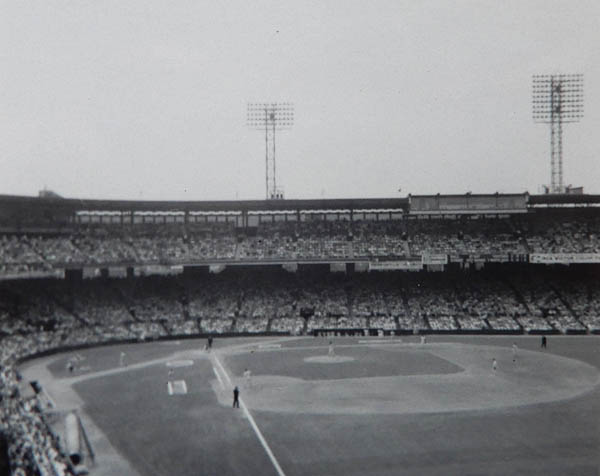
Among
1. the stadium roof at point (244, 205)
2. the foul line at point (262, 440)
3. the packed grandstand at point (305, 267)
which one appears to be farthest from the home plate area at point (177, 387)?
the stadium roof at point (244, 205)

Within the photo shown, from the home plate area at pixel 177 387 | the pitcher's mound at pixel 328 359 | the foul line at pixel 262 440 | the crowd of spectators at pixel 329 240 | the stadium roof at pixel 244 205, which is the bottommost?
the pitcher's mound at pixel 328 359

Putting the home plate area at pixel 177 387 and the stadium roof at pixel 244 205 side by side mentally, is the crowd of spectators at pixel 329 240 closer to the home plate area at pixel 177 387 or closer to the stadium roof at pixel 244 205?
the stadium roof at pixel 244 205

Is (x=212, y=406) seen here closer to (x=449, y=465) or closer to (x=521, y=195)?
(x=449, y=465)

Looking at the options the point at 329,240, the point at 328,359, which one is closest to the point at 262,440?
the point at 328,359

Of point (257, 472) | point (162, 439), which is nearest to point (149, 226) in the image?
point (162, 439)

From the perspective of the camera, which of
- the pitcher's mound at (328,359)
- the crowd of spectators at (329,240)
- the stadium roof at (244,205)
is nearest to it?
the pitcher's mound at (328,359)

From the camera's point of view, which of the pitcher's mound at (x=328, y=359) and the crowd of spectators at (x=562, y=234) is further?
the crowd of spectators at (x=562, y=234)

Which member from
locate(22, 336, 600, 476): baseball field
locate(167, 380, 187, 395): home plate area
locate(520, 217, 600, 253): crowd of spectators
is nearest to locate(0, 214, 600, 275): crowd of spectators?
locate(520, 217, 600, 253): crowd of spectators

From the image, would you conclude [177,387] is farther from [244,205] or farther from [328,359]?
[244,205]
